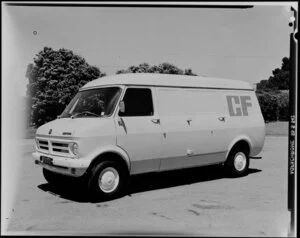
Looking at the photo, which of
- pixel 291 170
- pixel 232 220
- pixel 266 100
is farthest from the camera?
pixel 266 100

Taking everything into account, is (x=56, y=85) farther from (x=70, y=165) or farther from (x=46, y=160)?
(x=70, y=165)

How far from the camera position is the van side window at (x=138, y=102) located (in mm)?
6492

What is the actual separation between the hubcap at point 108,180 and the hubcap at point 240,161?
3.15 metres

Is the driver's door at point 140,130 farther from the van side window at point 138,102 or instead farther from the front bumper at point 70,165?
the front bumper at point 70,165

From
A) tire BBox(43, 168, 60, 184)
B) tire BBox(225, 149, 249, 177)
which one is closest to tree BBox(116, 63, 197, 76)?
tire BBox(225, 149, 249, 177)

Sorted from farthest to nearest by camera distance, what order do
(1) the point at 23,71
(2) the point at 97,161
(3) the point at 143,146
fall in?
1. (3) the point at 143,146
2. (2) the point at 97,161
3. (1) the point at 23,71

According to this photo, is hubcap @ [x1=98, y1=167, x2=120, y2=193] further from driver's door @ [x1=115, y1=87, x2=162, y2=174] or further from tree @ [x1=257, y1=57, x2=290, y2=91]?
tree @ [x1=257, y1=57, x2=290, y2=91]

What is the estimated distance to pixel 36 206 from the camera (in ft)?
19.5

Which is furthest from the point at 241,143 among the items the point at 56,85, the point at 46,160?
the point at 56,85

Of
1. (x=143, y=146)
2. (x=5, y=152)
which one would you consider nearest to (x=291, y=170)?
(x=143, y=146)

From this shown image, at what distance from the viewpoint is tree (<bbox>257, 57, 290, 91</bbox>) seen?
5.67 metres

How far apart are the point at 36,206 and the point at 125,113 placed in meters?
2.14

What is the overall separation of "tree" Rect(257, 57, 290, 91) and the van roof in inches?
44.4

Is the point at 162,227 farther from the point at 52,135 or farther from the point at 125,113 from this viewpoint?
the point at 52,135
